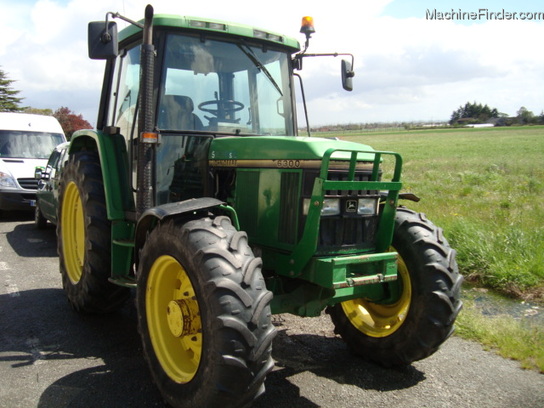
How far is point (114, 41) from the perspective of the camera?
3.53 m

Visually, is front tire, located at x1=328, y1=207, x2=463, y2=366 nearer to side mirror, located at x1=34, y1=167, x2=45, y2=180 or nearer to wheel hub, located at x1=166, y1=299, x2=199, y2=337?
wheel hub, located at x1=166, y1=299, x2=199, y2=337

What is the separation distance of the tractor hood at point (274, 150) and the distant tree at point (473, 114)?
310ft

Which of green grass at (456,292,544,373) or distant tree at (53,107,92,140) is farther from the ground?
distant tree at (53,107,92,140)

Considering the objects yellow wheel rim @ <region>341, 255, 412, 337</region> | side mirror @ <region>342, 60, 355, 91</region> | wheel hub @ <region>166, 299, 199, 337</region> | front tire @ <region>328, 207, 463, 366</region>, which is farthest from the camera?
side mirror @ <region>342, 60, 355, 91</region>

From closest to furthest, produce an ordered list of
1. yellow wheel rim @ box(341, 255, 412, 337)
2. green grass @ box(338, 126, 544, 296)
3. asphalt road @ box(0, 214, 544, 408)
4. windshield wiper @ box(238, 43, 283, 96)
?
asphalt road @ box(0, 214, 544, 408) < yellow wheel rim @ box(341, 255, 412, 337) < windshield wiper @ box(238, 43, 283, 96) < green grass @ box(338, 126, 544, 296)

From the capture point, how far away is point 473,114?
96.9 m

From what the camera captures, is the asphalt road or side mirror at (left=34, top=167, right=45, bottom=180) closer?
the asphalt road

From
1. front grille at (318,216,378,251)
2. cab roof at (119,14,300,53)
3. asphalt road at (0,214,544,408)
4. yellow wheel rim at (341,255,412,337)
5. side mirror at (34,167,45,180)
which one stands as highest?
cab roof at (119,14,300,53)

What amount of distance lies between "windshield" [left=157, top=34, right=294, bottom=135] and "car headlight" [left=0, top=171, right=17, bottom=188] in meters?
8.26

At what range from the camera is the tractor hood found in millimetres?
3271

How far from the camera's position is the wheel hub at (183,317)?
3.04 metres

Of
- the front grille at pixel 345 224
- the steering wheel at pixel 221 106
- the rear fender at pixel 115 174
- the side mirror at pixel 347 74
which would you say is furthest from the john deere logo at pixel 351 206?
the rear fender at pixel 115 174

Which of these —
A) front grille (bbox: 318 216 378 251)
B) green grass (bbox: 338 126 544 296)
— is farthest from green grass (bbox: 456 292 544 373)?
front grille (bbox: 318 216 378 251)

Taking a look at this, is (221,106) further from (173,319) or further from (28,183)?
(28,183)
